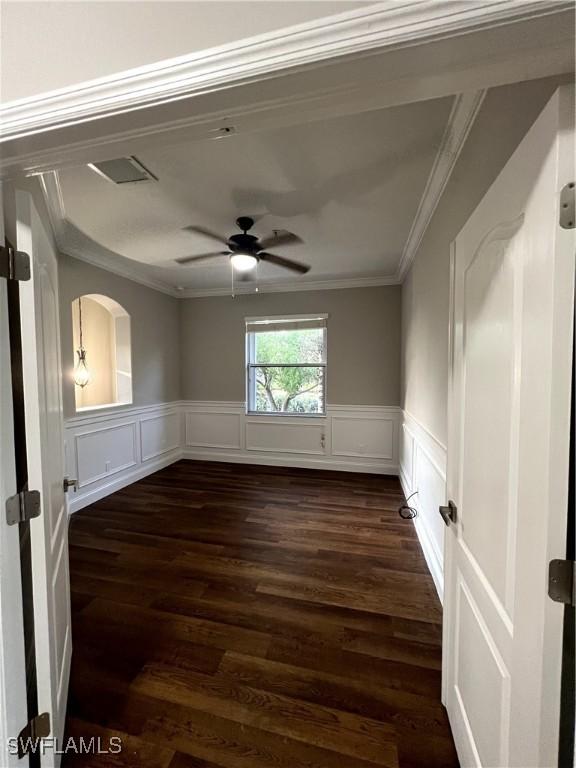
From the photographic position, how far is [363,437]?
444cm

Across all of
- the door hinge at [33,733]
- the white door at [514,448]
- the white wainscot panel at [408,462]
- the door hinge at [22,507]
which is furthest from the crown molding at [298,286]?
the door hinge at [33,733]

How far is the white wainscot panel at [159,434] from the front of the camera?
4.29 m

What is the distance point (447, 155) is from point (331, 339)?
282cm

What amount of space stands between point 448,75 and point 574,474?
31.0 inches

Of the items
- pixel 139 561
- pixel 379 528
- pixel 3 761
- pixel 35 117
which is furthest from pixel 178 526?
pixel 35 117

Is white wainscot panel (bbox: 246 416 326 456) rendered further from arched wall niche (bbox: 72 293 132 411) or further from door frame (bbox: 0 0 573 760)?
door frame (bbox: 0 0 573 760)

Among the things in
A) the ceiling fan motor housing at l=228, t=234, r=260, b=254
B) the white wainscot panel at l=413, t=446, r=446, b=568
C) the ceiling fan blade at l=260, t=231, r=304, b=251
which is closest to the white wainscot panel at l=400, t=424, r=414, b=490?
the white wainscot panel at l=413, t=446, r=446, b=568

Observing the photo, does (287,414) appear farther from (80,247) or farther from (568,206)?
(568,206)

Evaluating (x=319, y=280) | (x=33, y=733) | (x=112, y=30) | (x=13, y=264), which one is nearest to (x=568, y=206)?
(x=112, y=30)

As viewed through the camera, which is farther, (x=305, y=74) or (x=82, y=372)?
(x=82, y=372)

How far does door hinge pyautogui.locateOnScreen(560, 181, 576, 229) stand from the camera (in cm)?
58

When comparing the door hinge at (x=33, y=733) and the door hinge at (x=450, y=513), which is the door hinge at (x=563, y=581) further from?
the door hinge at (x=33, y=733)

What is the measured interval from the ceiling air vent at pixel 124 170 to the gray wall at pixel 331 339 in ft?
9.07

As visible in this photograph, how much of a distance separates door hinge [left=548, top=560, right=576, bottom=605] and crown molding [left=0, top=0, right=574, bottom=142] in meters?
0.91
